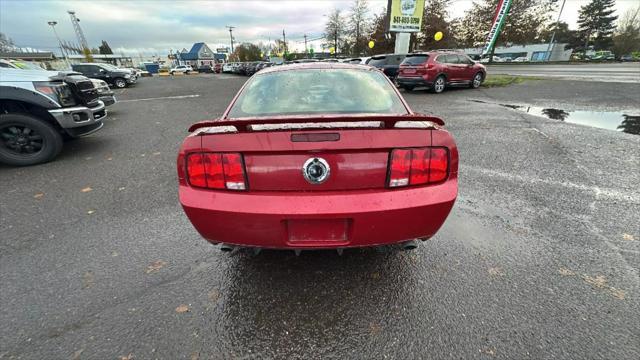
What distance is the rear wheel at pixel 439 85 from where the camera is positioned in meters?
11.9

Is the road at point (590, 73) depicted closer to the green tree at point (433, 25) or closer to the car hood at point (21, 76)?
the green tree at point (433, 25)

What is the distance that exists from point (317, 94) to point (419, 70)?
1058 centimetres

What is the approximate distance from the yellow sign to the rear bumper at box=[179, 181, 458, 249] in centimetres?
2118

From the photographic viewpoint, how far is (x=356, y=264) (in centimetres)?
235

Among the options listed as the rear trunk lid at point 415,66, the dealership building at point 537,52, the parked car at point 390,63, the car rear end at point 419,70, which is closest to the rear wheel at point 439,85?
the car rear end at point 419,70

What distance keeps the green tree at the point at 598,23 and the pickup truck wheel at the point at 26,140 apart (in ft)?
287

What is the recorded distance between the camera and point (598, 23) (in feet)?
207

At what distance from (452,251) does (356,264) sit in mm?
858

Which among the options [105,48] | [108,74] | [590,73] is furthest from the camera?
[105,48]

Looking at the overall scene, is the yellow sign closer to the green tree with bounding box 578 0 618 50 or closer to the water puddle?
the water puddle

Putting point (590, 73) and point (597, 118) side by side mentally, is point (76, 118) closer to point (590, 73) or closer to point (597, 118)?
point (597, 118)

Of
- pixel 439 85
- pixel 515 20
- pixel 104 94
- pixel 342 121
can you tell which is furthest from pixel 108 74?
pixel 515 20

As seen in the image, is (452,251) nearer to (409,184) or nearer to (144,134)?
(409,184)

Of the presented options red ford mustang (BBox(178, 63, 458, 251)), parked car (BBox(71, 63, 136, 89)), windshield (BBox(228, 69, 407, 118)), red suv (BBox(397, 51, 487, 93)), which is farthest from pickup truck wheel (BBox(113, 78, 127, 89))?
red ford mustang (BBox(178, 63, 458, 251))
